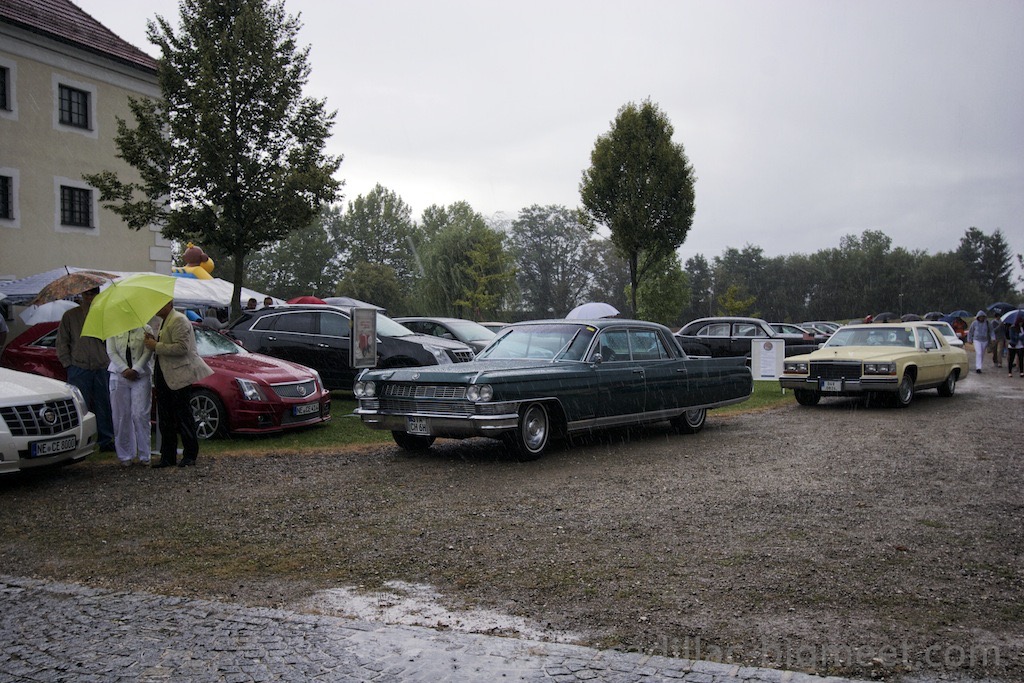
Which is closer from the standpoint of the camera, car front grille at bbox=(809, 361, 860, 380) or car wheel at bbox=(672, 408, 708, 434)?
car wheel at bbox=(672, 408, 708, 434)

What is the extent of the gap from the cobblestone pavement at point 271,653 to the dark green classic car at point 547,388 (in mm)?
4925

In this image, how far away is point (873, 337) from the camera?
56.5 feet

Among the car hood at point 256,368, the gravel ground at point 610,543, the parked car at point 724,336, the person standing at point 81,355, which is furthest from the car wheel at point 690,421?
the parked car at point 724,336

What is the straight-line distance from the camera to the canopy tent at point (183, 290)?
19.6m

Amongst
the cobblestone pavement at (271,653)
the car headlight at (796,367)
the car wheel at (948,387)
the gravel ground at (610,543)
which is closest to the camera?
the cobblestone pavement at (271,653)

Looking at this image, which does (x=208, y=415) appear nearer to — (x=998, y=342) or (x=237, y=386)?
(x=237, y=386)

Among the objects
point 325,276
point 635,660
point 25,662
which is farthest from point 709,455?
point 325,276

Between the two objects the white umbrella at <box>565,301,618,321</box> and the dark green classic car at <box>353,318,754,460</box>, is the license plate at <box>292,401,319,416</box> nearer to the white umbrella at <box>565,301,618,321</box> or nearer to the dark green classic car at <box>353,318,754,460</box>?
the dark green classic car at <box>353,318,754,460</box>

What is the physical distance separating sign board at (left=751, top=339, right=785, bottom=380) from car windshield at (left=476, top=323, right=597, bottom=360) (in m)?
11.2

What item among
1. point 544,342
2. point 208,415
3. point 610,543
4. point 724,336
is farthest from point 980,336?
point 610,543

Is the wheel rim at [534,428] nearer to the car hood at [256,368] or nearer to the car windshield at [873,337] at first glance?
the car hood at [256,368]

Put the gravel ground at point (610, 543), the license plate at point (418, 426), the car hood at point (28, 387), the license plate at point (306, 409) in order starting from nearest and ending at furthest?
the gravel ground at point (610, 543)
the car hood at point (28, 387)
the license plate at point (418, 426)
the license plate at point (306, 409)

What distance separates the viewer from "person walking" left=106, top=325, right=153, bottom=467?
9445 millimetres

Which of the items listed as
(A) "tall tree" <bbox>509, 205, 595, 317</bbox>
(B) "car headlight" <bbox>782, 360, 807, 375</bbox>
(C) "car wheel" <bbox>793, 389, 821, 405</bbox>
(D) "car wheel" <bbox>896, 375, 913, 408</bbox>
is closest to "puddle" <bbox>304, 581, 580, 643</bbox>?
(B) "car headlight" <bbox>782, 360, 807, 375</bbox>
